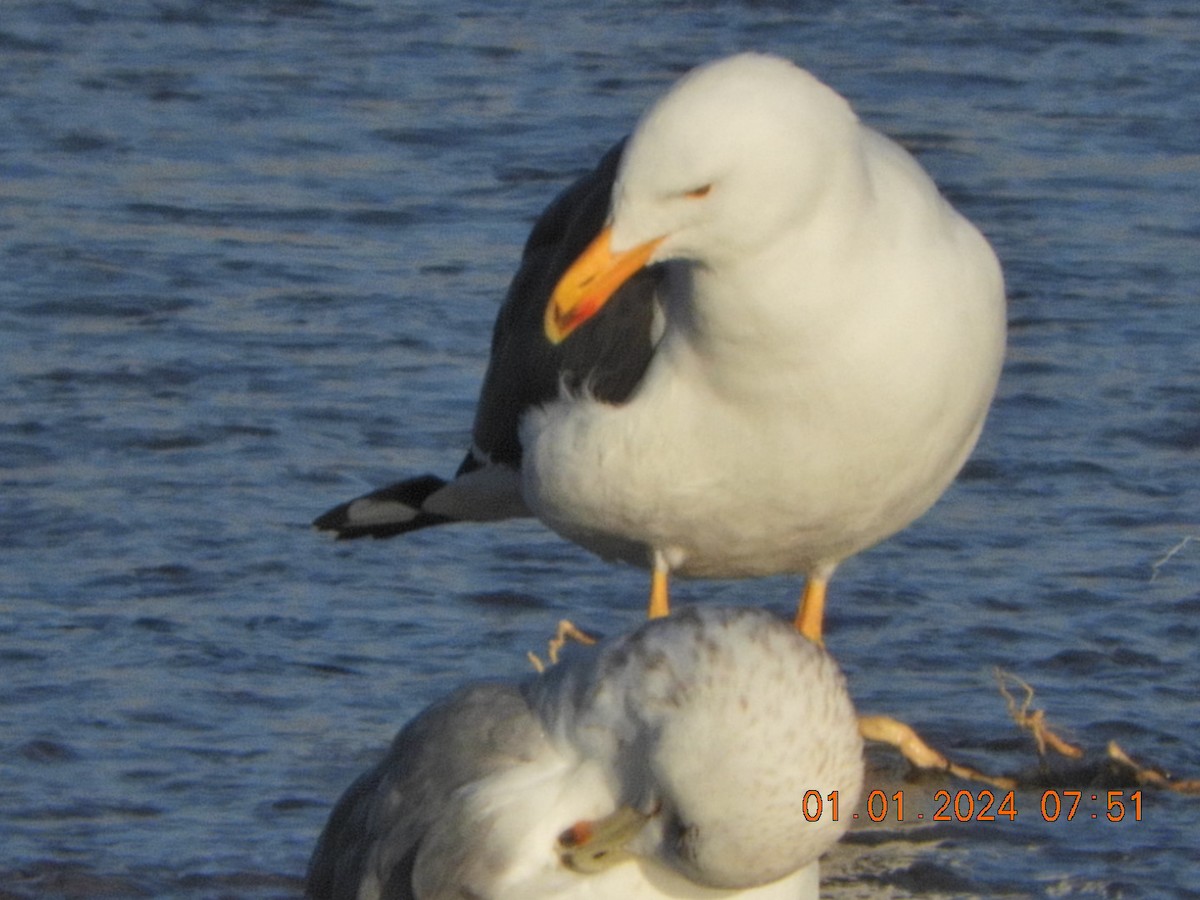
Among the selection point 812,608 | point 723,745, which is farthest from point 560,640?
point 723,745

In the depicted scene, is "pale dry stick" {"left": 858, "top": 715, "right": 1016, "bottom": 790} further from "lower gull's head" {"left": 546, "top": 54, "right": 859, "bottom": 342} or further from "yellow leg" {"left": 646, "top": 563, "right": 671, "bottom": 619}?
"lower gull's head" {"left": 546, "top": 54, "right": 859, "bottom": 342}

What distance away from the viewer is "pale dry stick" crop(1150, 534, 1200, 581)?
7.16 meters

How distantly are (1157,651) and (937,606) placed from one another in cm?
61

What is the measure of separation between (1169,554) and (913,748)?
145 centimetres

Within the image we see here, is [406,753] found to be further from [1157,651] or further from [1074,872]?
[1157,651]

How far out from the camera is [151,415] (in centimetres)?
820

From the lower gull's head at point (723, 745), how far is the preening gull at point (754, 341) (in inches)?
39.5

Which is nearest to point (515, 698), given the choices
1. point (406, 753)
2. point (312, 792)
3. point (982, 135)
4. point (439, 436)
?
point (406, 753)

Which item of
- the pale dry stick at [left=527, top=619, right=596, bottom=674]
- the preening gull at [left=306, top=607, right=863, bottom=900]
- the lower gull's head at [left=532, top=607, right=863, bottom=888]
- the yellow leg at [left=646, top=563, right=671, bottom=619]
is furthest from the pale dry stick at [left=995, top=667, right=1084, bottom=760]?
the lower gull's head at [left=532, top=607, right=863, bottom=888]

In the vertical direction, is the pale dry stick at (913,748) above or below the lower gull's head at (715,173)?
below
